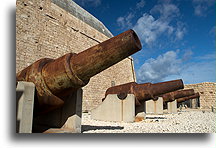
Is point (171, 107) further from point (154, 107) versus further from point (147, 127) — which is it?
point (147, 127)

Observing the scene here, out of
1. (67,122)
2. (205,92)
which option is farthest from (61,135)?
(205,92)

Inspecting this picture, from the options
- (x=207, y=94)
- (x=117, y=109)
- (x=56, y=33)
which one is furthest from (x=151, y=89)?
(x=207, y=94)

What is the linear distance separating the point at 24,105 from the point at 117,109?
3674 mm

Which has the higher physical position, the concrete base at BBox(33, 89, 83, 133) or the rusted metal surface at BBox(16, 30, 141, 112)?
the rusted metal surface at BBox(16, 30, 141, 112)

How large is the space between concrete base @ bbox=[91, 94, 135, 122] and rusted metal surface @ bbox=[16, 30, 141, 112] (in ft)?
9.90

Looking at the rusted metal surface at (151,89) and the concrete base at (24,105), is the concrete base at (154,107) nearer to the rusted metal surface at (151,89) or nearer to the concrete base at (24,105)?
the rusted metal surface at (151,89)

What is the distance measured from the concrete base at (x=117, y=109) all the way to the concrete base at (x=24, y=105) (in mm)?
3508

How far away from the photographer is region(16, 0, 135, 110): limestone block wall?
7.46m

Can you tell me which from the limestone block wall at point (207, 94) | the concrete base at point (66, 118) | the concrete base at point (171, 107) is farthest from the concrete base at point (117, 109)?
the limestone block wall at point (207, 94)

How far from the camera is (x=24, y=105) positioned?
2592 mm

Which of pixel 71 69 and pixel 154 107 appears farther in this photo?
pixel 154 107

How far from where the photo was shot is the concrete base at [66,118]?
3178 mm

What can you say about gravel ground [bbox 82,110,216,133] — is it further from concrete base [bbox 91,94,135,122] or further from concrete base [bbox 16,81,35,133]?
concrete base [bbox 16,81,35,133]

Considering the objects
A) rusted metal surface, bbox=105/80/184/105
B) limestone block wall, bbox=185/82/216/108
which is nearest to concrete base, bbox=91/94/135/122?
rusted metal surface, bbox=105/80/184/105
